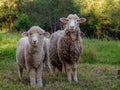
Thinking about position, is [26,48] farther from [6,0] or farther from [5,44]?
[6,0]

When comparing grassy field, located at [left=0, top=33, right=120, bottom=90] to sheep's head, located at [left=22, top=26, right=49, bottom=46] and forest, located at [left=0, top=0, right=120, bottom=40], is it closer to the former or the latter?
sheep's head, located at [left=22, top=26, right=49, bottom=46]

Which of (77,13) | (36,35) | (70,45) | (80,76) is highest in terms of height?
(36,35)

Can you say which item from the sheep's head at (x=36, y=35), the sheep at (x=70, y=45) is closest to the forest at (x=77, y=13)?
the sheep at (x=70, y=45)

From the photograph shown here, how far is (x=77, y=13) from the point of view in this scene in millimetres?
58688

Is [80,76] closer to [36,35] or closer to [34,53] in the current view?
[34,53]

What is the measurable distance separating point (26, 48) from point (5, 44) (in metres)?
9.26

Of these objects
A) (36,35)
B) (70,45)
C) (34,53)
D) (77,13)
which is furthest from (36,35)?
(77,13)

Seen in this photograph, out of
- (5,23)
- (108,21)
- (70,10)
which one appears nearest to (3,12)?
(5,23)

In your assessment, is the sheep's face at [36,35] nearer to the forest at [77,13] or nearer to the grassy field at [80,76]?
the grassy field at [80,76]

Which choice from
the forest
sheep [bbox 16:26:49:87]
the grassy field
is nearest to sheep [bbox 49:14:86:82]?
the grassy field

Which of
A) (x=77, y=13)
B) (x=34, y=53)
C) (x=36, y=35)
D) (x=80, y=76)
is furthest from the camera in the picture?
(x=77, y=13)

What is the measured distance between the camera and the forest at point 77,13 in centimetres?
5450

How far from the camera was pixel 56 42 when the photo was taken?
41.3 ft

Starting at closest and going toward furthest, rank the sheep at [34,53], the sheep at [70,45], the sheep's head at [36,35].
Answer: the sheep's head at [36,35] → the sheep at [34,53] → the sheep at [70,45]
